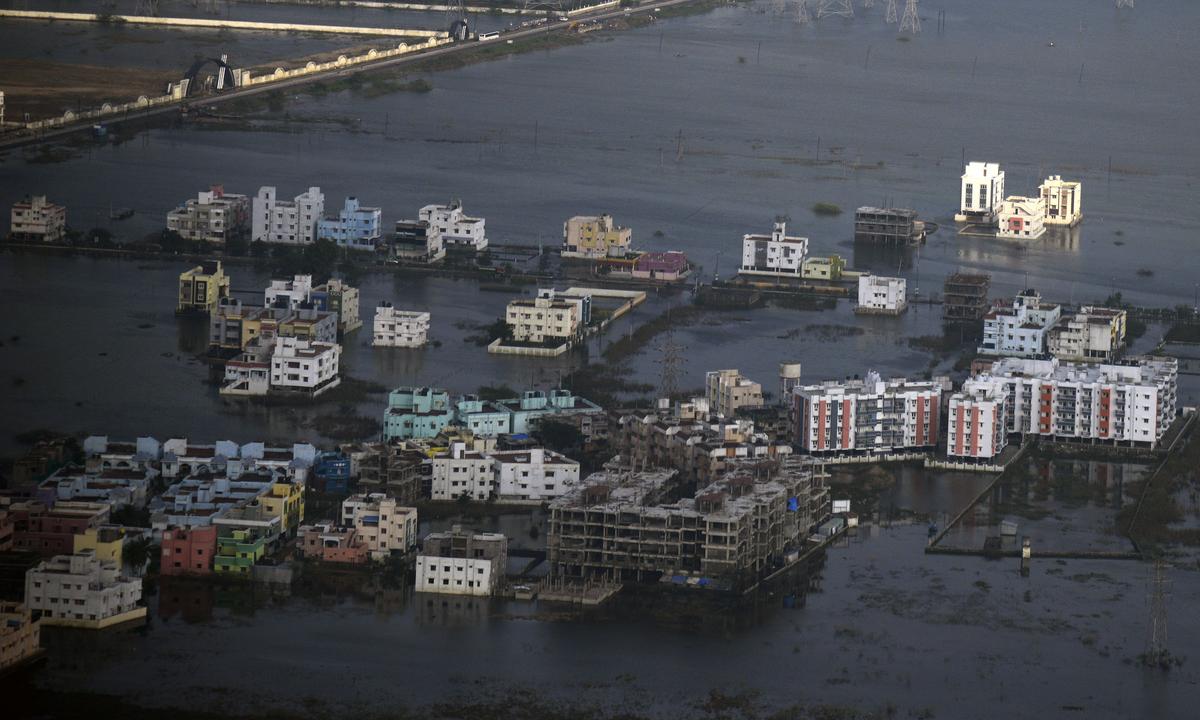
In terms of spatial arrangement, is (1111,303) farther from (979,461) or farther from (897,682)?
(897,682)

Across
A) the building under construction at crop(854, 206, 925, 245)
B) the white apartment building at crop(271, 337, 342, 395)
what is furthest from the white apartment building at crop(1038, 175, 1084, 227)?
the white apartment building at crop(271, 337, 342, 395)

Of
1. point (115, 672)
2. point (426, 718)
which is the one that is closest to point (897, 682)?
point (426, 718)

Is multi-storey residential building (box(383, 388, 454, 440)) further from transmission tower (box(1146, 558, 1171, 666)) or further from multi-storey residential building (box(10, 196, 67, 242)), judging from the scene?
multi-storey residential building (box(10, 196, 67, 242))

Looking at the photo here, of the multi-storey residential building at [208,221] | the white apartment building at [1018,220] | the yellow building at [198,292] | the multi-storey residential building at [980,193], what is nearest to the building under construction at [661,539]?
the yellow building at [198,292]

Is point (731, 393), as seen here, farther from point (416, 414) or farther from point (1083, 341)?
point (1083, 341)

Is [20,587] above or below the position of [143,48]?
below

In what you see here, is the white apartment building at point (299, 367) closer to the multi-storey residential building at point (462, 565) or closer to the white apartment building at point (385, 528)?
the white apartment building at point (385, 528)

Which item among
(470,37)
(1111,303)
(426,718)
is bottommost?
(426,718)
